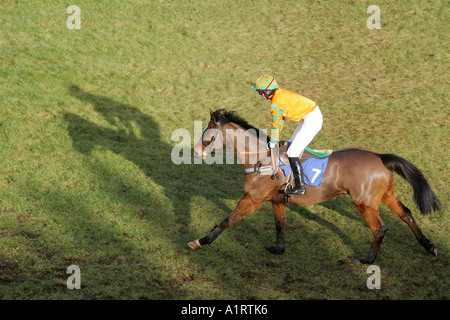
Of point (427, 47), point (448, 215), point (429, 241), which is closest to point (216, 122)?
point (429, 241)

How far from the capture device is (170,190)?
11031 mm

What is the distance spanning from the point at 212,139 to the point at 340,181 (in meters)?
2.28

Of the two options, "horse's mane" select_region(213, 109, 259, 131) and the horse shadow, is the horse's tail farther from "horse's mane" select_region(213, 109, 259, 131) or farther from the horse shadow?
the horse shadow

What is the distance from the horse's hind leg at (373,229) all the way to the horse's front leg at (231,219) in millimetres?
1781

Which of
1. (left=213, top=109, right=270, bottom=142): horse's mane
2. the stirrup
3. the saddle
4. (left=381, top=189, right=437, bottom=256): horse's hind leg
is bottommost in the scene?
(left=381, top=189, right=437, bottom=256): horse's hind leg

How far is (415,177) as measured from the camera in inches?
322

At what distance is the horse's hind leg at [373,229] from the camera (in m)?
8.09

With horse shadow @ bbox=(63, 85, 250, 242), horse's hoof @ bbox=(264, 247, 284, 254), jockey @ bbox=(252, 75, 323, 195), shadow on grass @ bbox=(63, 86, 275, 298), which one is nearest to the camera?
jockey @ bbox=(252, 75, 323, 195)

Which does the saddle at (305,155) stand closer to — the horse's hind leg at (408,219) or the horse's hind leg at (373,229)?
the horse's hind leg at (373,229)

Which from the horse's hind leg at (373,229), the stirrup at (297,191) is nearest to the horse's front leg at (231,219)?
the stirrup at (297,191)

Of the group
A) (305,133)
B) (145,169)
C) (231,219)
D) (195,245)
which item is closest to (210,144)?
(231,219)

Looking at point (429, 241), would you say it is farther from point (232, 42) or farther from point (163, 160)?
point (232, 42)

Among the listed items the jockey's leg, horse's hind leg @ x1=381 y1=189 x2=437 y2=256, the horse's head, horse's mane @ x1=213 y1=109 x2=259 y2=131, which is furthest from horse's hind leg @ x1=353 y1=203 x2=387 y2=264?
the horse's head

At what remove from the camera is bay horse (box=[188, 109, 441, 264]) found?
318 inches
